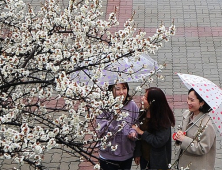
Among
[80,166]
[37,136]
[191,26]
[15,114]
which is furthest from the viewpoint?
[191,26]

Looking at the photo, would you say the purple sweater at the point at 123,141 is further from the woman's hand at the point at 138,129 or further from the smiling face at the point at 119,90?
the smiling face at the point at 119,90

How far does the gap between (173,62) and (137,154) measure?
4.61 metres

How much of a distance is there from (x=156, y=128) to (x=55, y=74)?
4.56 ft

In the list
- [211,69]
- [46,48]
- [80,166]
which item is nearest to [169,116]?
[46,48]

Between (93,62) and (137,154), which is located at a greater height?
(93,62)

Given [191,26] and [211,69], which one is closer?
[211,69]

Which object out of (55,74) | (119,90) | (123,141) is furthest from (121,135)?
(55,74)

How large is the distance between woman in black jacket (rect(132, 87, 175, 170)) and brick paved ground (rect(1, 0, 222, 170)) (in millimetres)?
1864

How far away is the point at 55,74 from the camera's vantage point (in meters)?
4.39

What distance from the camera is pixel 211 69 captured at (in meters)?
9.48

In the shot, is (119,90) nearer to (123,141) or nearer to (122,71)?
(122,71)

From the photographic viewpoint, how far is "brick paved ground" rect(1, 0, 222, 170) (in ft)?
27.3

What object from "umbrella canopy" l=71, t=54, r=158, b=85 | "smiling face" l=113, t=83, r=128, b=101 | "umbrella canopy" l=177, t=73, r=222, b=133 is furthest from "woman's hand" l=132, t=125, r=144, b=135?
"umbrella canopy" l=177, t=73, r=222, b=133

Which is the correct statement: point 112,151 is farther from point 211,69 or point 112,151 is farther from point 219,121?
point 211,69
